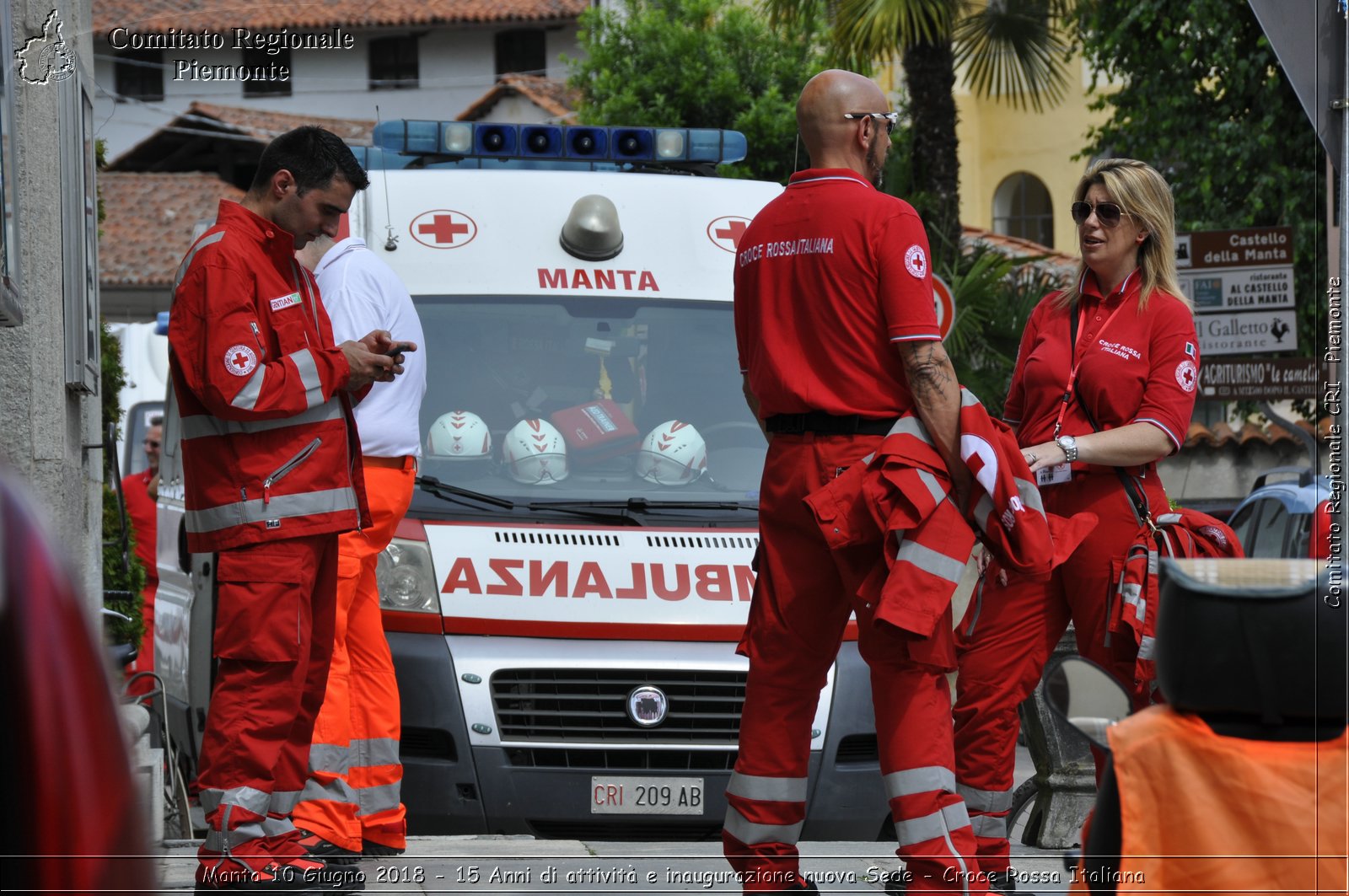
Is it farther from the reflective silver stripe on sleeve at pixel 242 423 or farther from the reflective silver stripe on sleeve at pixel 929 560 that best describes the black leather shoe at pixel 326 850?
the reflective silver stripe on sleeve at pixel 929 560

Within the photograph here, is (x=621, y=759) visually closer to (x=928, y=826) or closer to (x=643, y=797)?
(x=643, y=797)

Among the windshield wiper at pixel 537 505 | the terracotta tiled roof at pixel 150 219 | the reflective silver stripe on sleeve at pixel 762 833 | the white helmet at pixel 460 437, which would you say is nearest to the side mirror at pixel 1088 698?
the reflective silver stripe on sleeve at pixel 762 833

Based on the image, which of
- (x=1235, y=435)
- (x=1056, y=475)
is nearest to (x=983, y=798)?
(x=1056, y=475)

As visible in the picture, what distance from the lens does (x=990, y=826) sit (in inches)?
175

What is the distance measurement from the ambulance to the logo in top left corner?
1317 millimetres

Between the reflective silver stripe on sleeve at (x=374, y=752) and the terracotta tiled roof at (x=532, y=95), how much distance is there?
30979mm

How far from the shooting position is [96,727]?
1.66 meters

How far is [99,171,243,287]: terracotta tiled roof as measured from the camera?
3628 centimetres

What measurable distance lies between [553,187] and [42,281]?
2223 mm

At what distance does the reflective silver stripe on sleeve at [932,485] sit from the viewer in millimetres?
3906

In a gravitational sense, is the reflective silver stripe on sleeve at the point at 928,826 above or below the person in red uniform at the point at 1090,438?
below

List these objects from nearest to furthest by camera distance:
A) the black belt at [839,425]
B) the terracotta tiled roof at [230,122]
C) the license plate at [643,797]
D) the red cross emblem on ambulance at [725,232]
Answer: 1. the black belt at [839,425]
2. the license plate at [643,797]
3. the red cross emblem on ambulance at [725,232]
4. the terracotta tiled roof at [230,122]

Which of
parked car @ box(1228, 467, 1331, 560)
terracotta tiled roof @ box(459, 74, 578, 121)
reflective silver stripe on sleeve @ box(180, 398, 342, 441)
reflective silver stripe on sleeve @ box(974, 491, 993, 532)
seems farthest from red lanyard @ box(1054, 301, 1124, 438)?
terracotta tiled roof @ box(459, 74, 578, 121)

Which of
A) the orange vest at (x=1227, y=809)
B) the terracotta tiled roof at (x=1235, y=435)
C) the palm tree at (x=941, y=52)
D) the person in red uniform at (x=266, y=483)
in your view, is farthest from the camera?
the terracotta tiled roof at (x=1235, y=435)
